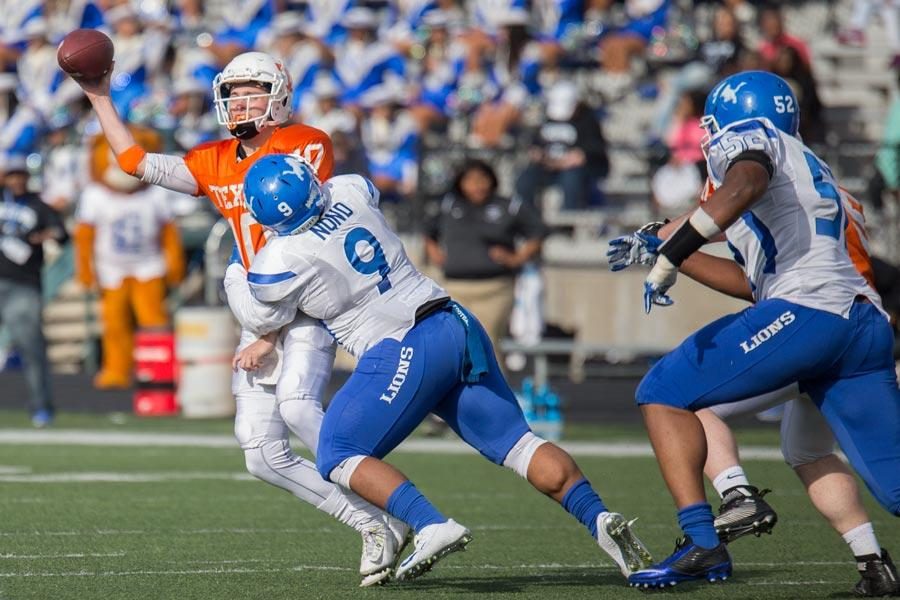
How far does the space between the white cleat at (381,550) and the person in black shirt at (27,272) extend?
7155 mm

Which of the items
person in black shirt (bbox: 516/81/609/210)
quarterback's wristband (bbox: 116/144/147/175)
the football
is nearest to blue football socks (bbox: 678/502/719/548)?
quarterback's wristband (bbox: 116/144/147/175)

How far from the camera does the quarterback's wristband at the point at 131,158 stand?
6934 mm

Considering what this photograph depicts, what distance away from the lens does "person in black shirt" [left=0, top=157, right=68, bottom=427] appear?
12992 millimetres

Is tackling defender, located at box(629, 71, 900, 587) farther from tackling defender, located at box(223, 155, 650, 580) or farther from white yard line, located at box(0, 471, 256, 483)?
white yard line, located at box(0, 471, 256, 483)

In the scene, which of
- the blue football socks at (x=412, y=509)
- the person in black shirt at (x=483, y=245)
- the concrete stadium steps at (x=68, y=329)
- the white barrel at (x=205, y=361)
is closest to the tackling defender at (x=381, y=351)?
the blue football socks at (x=412, y=509)

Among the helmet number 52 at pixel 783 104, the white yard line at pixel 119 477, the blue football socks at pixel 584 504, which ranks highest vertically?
the helmet number 52 at pixel 783 104

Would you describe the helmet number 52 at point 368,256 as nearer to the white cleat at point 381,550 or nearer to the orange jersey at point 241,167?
the orange jersey at point 241,167

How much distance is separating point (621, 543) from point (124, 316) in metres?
10.1

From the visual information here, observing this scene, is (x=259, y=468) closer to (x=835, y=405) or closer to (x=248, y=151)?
(x=248, y=151)

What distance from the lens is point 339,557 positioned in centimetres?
696

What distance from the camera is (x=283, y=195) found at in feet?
19.6

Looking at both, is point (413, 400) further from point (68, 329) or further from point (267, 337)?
point (68, 329)

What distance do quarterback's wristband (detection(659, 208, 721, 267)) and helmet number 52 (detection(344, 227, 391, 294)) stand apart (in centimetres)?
101

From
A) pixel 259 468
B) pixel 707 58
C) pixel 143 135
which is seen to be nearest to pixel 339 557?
pixel 259 468
